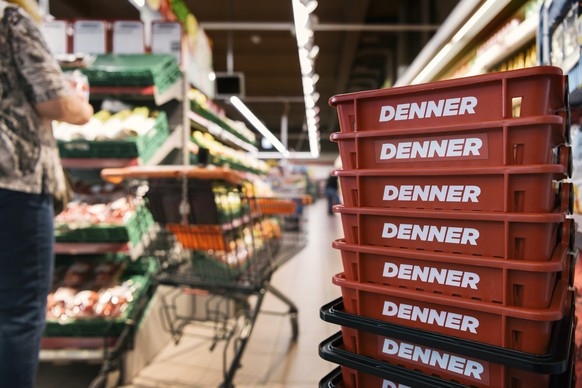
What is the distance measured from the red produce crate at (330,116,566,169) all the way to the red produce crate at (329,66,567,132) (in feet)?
0.08

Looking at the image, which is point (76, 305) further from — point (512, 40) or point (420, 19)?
point (420, 19)

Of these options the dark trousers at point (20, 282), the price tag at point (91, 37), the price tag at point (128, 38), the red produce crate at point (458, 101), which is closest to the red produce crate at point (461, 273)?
the red produce crate at point (458, 101)

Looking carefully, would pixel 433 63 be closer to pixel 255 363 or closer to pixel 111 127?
pixel 111 127

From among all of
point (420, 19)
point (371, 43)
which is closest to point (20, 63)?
point (420, 19)

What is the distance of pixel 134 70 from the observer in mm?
2725

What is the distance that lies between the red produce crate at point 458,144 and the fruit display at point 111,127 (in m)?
2.02

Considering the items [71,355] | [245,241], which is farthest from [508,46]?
[71,355]

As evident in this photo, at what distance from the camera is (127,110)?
302cm

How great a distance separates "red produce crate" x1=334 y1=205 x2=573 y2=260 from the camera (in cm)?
71

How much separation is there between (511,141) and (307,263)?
15.7ft

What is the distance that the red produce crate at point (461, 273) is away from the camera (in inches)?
27.9

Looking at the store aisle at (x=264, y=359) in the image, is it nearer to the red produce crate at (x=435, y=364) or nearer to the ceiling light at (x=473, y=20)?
the red produce crate at (x=435, y=364)

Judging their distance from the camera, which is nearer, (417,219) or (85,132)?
(417,219)

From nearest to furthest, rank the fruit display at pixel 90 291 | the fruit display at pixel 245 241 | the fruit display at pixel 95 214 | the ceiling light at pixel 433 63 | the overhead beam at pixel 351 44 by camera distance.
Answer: the fruit display at pixel 245 241
the fruit display at pixel 90 291
the fruit display at pixel 95 214
the ceiling light at pixel 433 63
the overhead beam at pixel 351 44
